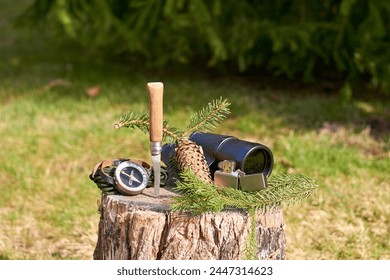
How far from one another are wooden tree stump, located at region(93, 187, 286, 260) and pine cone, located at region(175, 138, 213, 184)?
0.61ft

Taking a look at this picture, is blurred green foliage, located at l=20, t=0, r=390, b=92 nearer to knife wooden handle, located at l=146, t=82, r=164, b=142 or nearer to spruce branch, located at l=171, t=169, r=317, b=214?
spruce branch, located at l=171, t=169, r=317, b=214

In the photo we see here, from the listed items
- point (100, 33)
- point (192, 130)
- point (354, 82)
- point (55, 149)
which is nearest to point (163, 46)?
point (100, 33)

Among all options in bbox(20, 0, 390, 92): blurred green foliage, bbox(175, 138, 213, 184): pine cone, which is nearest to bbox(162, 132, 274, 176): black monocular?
bbox(175, 138, 213, 184): pine cone

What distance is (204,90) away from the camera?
805 centimetres

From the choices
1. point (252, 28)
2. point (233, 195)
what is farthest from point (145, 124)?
point (252, 28)

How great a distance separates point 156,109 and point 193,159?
0.34 metres

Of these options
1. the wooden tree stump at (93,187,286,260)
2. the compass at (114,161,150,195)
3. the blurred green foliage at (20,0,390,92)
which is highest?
the blurred green foliage at (20,0,390,92)

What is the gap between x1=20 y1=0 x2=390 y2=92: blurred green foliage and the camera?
7516 mm

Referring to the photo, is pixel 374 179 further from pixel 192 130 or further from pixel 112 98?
pixel 112 98

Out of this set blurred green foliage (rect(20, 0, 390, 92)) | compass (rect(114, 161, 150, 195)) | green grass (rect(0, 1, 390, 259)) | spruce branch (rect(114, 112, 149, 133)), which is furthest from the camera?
blurred green foliage (rect(20, 0, 390, 92))

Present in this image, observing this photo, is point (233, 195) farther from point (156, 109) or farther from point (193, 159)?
point (156, 109)

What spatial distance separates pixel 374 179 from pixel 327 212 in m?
0.69

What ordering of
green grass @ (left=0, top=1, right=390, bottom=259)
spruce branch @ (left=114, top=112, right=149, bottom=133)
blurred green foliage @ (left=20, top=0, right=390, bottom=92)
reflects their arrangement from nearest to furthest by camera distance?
spruce branch @ (left=114, top=112, right=149, bottom=133) → green grass @ (left=0, top=1, right=390, bottom=259) → blurred green foliage @ (left=20, top=0, right=390, bottom=92)

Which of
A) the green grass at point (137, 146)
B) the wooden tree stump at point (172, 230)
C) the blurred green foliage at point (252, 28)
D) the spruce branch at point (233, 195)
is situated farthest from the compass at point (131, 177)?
the blurred green foliage at point (252, 28)
